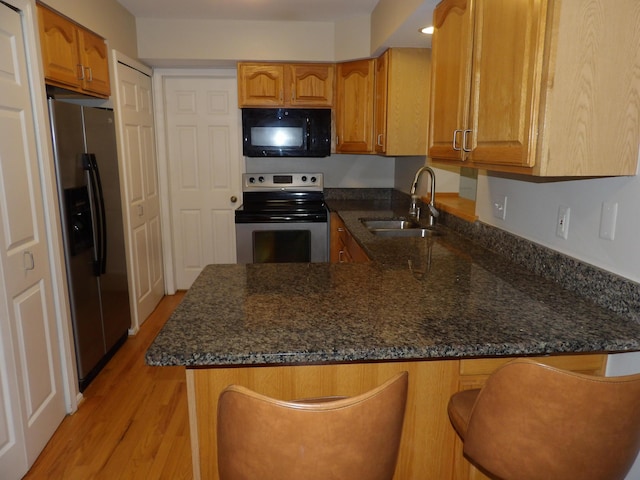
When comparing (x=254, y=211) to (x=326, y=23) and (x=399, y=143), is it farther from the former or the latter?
(x=326, y=23)

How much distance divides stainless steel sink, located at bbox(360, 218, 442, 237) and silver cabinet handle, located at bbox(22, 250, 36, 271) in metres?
1.80

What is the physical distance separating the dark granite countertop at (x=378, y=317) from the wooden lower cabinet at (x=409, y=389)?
0.38 feet

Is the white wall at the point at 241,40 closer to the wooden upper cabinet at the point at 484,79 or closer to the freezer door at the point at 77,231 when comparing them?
the freezer door at the point at 77,231

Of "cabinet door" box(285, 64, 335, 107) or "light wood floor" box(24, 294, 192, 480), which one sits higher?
"cabinet door" box(285, 64, 335, 107)

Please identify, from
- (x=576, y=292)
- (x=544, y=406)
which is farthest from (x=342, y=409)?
(x=576, y=292)

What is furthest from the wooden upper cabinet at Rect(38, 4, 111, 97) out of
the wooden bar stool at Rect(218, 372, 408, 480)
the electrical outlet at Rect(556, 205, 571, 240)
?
the electrical outlet at Rect(556, 205, 571, 240)

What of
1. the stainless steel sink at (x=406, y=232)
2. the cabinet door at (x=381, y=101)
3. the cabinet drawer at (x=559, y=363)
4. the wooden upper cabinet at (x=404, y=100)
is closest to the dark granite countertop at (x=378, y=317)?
the cabinet drawer at (x=559, y=363)

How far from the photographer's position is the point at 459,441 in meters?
1.36

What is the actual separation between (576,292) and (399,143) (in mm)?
1858

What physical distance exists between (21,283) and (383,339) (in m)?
1.62

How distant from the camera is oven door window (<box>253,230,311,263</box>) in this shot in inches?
143

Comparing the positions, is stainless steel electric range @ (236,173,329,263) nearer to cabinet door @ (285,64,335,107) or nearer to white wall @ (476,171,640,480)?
cabinet door @ (285,64,335,107)

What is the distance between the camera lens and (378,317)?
1.30m

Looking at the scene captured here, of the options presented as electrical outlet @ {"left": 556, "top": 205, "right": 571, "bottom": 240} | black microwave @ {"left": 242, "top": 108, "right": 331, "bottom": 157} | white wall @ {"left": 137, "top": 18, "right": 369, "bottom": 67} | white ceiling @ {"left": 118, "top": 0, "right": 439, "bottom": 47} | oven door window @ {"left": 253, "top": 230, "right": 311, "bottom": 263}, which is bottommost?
oven door window @ {"left": 253, "top": 230, "right": 311, "bottom": 263}
